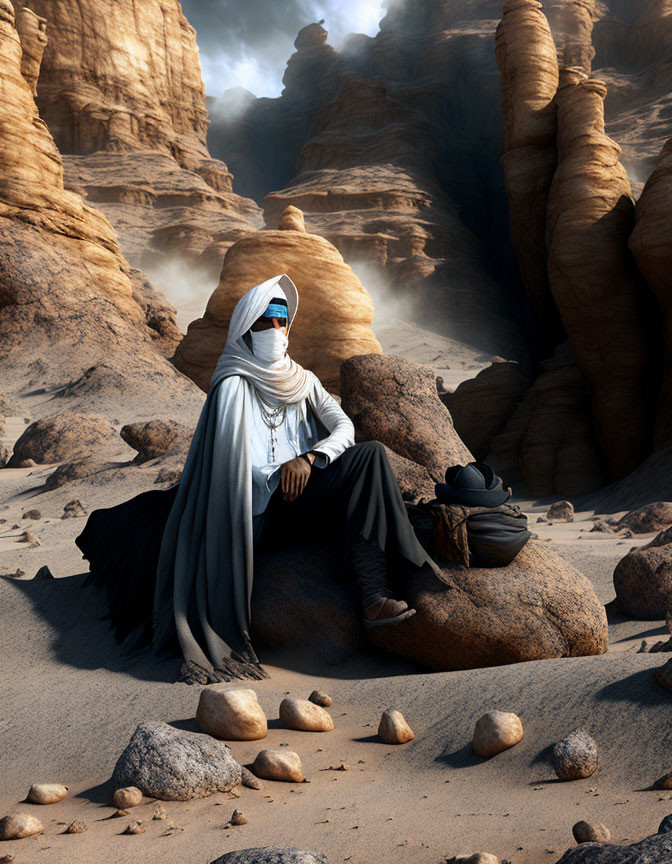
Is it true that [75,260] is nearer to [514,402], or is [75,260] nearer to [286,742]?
[514,402]

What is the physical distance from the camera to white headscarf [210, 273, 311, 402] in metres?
3.41

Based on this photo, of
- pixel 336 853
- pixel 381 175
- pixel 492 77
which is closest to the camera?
pixel 336 853

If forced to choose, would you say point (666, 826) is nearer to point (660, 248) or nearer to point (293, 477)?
point (293, 477)

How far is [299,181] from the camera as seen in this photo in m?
36.7

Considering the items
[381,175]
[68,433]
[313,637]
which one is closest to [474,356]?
[381,175]

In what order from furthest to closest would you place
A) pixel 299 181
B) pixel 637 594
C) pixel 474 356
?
pixel 299 181 → pixel 474 356 → pixel 637 594

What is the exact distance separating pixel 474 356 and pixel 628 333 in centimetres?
1184

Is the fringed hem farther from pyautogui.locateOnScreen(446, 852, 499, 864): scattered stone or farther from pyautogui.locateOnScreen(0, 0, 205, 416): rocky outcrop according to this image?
pyautogui.locateOnScreen(0, 0, 205, 416): rocky outcrop

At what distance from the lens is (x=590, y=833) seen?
5.22 ft

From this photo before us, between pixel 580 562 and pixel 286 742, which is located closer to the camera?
pixel 286 742

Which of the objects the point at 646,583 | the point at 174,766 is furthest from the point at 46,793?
the point at 646,583

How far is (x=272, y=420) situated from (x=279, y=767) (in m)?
1.66

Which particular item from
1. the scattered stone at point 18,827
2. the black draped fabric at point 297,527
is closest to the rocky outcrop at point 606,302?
the black draped fabric at point 297,527

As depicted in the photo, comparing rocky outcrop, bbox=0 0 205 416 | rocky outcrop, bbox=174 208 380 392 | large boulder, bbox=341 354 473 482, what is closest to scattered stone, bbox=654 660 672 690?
large boulder, bbox=341 354 473 482
